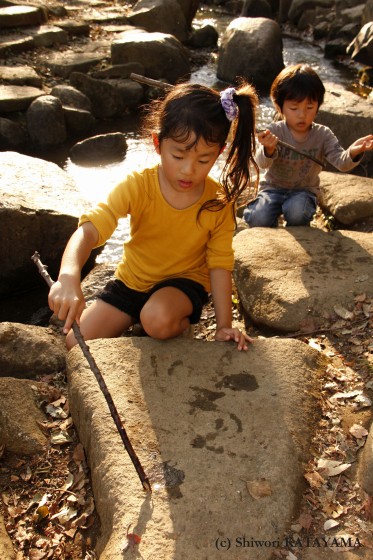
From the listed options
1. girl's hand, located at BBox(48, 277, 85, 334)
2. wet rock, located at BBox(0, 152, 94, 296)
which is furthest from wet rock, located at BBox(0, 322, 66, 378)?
girl's hand, located at BBox(48, 277, 85, 334)

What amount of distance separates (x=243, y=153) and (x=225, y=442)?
1.49 meters

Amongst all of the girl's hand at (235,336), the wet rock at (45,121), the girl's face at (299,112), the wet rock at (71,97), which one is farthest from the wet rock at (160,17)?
the girl's hand at (235,336)

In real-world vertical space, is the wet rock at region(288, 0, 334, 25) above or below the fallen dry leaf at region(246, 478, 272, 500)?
above

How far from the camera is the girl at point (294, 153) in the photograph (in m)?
4.12

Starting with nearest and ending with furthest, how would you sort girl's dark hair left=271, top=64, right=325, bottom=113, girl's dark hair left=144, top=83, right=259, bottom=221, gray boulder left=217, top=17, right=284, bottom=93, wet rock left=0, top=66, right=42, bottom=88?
girl's dark hair left=144, top=83, right=259, bottom=221
girl's dark hair left=271, top=64, right=325, bottom=113
wet rock left=0, top=66, right=42, bottom=88
gray boulder left=217, top=17, right=284, bottom=93

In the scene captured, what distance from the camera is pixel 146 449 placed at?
2.38 meters

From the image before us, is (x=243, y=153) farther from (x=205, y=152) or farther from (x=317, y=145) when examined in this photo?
(x=317, y=145)

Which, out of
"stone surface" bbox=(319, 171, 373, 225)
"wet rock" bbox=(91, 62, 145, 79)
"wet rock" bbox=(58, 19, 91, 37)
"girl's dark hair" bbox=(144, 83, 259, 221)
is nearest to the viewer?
"girl's dark hair" bbox=(144, 83, 259, 221)

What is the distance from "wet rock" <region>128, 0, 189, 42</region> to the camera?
1110 centimetres

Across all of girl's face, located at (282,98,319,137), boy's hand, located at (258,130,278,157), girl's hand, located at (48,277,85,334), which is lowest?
girl's hand, located at (48,277,85,334)

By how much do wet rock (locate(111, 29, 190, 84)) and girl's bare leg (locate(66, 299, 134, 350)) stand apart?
677 cm

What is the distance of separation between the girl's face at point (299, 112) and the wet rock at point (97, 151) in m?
3.00

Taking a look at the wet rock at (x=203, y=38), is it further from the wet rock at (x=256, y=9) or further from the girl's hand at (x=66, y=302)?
the girl's hand at (x=66, y=302)

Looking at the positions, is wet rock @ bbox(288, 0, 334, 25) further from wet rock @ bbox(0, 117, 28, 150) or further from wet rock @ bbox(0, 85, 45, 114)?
wet rock @ bbox(0, 117, 28, 150)
